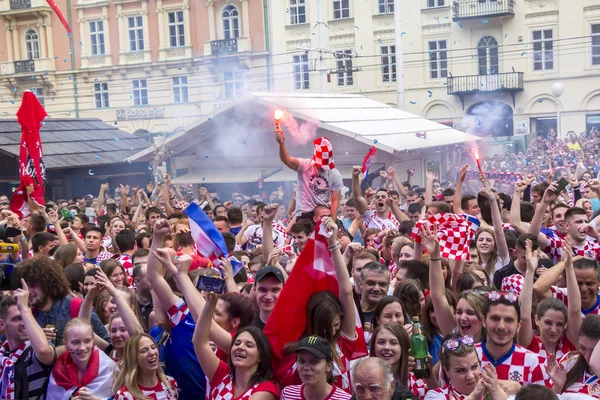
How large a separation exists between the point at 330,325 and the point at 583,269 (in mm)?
2014

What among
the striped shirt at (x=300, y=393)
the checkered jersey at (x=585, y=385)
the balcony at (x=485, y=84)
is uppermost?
the balcony at (x=485, y=84)

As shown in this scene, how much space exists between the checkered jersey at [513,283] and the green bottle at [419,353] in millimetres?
1312

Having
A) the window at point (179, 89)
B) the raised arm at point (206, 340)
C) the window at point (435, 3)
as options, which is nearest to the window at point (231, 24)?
the window at point (179, 89)

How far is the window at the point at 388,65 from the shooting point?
3122cm

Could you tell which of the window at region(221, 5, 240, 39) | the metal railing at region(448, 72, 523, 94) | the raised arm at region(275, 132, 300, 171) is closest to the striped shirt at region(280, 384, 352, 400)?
the raised arm at region(275, 132, 300, 171)

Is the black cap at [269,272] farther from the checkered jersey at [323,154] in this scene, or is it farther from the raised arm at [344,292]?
the checkered jersey at [323,154]

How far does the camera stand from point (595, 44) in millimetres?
28766

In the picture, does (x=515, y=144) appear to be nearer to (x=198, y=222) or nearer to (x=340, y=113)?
(x=340, y=113)

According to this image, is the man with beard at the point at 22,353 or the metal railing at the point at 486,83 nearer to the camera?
the man with beard at the point at 22,353

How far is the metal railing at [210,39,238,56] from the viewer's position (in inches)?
1242

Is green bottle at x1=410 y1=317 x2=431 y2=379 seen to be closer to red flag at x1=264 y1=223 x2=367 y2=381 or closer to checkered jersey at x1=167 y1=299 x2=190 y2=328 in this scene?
red flag at x1=264 y1=223 x2=367 y2=381

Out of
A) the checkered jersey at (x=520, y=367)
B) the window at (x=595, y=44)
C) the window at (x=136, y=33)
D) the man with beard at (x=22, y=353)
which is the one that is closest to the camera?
the checkered jersey at (x=520, y=367)

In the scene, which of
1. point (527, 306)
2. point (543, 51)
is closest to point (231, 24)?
point (543, 51)

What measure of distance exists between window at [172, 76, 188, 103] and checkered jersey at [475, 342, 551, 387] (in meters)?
28.4
